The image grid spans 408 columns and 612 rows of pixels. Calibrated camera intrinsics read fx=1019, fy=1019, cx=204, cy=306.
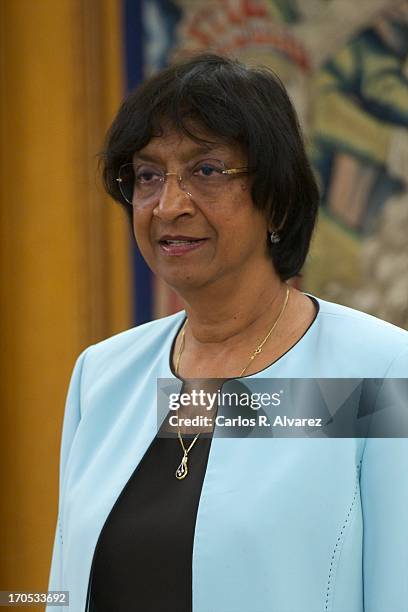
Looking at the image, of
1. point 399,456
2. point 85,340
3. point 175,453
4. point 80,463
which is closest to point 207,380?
point 175,453

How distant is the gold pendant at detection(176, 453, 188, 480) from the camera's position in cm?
186

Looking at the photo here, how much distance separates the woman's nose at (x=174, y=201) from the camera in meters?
1.88

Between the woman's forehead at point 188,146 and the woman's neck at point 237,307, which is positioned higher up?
the woman's forehead at point 188,146

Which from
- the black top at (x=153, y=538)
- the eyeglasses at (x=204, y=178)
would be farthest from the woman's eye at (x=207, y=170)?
the black top at (x=153, y=538)

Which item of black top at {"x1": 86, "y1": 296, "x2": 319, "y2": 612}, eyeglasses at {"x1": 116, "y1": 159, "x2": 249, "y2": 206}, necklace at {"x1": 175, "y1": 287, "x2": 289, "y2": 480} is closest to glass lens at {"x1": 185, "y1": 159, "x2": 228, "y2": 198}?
eyeglasses at {"x1": 116, "y1": 159, "x2": 249, "y2": 206}

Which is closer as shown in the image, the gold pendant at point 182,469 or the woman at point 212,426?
the woman at point 212,426

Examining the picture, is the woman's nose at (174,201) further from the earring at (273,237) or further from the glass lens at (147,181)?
the earring at (273,237)

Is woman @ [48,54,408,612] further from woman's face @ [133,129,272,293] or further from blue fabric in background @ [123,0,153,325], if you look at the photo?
blue fabric in background @ [123,0,153,325]

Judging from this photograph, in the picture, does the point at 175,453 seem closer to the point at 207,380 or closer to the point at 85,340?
the point at 207,380

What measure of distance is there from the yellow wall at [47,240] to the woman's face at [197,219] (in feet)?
5.70

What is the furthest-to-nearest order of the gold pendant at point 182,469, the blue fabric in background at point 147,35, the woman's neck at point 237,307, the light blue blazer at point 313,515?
1. the blue fabric in background at point 147,35
2. the woman's neck at point 237,307
3. the gold pendant at point 182,469
4. the light blue blazer at point 313,515

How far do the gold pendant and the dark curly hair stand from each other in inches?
16.8

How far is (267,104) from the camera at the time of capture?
192cm

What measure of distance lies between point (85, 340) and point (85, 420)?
162 cm
